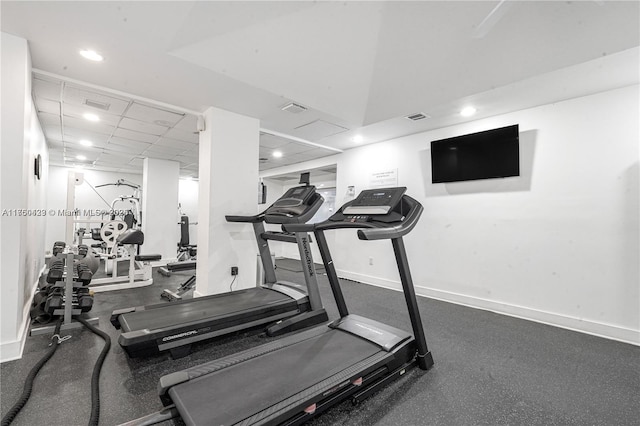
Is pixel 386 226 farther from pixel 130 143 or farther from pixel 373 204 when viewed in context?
pixel 130 143

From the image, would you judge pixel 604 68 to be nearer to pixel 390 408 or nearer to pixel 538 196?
pixel 538 196

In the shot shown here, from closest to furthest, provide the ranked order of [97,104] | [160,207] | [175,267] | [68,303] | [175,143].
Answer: [68,303] < [97,104] < [175,143] < [175,267] < [160,207]

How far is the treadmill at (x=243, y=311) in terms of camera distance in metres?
2.24

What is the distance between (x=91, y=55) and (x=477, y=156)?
4.51 m

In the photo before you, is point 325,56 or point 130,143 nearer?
point 325,56

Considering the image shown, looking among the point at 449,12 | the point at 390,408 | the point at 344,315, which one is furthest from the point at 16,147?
the point at 449,12

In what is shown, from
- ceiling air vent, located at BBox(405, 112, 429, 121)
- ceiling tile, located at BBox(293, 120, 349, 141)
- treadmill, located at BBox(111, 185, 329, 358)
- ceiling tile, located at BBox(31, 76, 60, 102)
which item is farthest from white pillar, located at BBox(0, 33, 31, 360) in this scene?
ceiling air vent, located at BBox(405, 112, 429, 121)

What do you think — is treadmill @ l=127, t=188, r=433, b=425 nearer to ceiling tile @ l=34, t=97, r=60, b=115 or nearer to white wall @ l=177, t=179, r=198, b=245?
ceiling tile @ l=34, t=97, r=60, b=115

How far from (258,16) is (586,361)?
394cm

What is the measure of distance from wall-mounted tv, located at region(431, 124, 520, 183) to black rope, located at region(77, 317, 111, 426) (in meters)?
4.39

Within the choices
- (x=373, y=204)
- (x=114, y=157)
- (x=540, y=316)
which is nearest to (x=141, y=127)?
(x=114, y=157)

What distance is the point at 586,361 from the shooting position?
2.41m

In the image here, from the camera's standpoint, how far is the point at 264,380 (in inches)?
66.9

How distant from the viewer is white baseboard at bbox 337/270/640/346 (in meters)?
2.85
